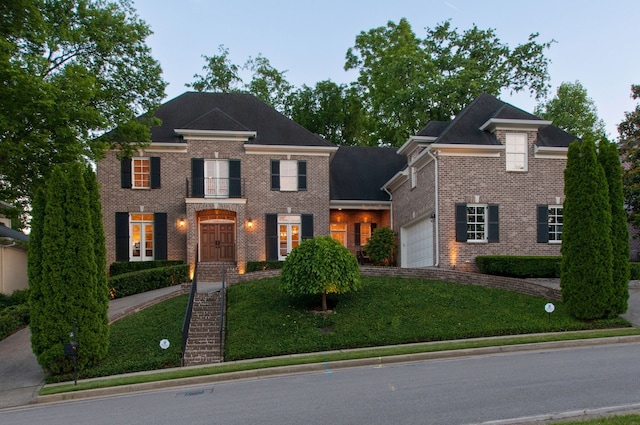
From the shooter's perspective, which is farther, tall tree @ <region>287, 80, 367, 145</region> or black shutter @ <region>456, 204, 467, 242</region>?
tall tree @ <region>287, 80, 367, 145</region>

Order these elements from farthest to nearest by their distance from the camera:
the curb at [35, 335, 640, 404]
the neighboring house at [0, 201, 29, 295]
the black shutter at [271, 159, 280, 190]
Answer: the black shutter at [271, 159, 280, 190], the neighboring house at [0, 201, 29, 295], the curb at [35, 335, 640, 404]

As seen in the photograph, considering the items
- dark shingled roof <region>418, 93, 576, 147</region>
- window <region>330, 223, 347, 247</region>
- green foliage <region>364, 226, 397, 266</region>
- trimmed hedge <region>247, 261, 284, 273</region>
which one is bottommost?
trimmed hedge <region>247, 261, 284, 273</region>

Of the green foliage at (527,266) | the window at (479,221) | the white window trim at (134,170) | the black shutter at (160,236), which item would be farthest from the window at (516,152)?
the white window trim at (134,170)

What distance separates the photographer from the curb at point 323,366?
1136cm

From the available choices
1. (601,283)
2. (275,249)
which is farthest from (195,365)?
(275,249)

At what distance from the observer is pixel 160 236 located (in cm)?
2494

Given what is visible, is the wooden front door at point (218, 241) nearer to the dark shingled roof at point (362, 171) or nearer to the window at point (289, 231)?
the window at point (289, 231)

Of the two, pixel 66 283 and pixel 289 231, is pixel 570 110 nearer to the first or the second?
Answer: pixel 289 231

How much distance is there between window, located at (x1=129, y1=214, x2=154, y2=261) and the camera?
82.3 feet

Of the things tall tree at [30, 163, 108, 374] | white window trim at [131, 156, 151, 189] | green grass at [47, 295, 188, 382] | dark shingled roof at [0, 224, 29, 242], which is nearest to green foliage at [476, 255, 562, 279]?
green grass at [47, 295, 188, 382]

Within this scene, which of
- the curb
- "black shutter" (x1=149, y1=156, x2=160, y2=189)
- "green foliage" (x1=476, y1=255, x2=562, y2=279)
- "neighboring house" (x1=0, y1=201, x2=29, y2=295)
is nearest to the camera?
the curb

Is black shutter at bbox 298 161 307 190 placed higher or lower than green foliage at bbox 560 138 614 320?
higher

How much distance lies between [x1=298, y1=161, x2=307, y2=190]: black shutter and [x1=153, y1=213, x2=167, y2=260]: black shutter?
6.21 meters

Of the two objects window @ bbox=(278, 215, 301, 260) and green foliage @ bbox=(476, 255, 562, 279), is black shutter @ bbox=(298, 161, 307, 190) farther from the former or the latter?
green foliage @ bbox=(476, 255, 562, 279)
